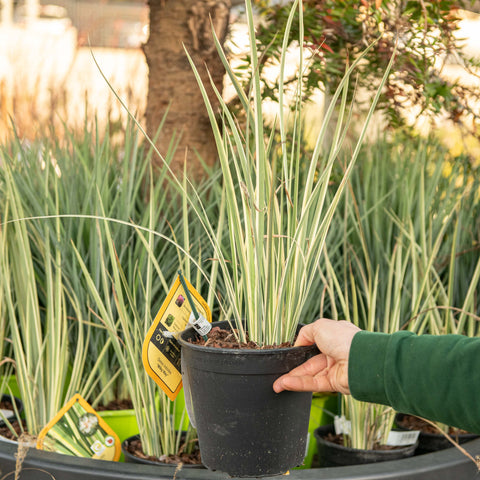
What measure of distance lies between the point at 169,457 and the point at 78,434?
17 centimetres

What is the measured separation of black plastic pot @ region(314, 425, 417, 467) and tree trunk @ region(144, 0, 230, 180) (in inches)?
34.4

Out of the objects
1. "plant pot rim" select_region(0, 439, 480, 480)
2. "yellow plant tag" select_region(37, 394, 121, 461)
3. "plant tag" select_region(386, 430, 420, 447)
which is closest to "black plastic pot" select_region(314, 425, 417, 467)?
"plant tag" select_region(386, 430, 420, 447)

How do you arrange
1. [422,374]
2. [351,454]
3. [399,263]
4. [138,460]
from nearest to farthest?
1. [422,374]
2. [138,460]
3. [351,454]
4. [399,263]

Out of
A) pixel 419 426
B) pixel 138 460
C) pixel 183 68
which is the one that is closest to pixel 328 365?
pixel 138 460

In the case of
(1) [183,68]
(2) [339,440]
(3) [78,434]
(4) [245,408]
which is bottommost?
(2) [339,440]

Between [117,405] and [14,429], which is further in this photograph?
[117,405]

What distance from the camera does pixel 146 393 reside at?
110cm

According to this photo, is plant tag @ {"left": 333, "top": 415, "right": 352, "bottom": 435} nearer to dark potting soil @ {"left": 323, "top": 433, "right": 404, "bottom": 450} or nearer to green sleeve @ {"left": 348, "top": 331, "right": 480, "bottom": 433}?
dark potting soil @ {"left": 323, "top": 433, "right": 404, "bottom": 450}

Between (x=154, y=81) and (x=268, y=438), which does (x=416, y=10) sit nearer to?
(x=154, y=81)

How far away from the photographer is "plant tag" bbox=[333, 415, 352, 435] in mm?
1228

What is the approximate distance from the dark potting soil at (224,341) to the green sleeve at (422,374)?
0.15m

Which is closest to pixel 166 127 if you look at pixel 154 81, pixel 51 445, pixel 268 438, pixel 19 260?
pixel 154 81

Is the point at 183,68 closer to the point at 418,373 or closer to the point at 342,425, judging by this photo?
the point at 342,425

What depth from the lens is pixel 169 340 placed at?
88 centimetres
